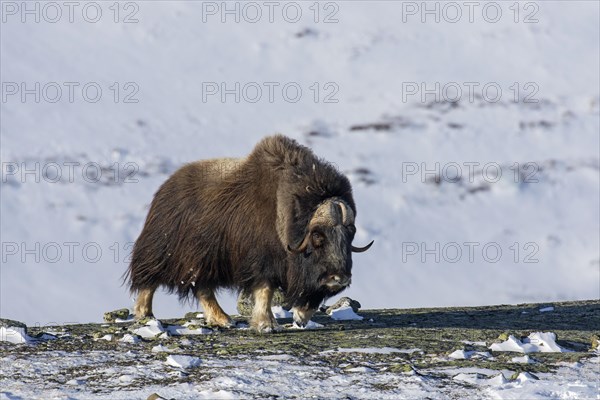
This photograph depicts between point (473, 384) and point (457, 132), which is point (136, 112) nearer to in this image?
point (457, 132)

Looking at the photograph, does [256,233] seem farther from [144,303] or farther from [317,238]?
[144,303]

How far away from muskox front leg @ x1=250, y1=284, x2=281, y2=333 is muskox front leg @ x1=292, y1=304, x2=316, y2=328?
0.49 feet

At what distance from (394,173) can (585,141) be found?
11.3 feet

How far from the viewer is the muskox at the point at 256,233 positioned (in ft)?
22.5

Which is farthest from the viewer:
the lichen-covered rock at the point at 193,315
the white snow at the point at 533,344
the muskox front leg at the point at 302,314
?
the lichen-covered rock at the point at 193,315

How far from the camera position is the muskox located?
6871 mm

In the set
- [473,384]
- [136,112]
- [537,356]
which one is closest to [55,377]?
[473,384]

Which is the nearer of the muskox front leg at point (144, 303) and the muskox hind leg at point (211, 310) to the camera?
the muskox hind leg at point (211, 310)

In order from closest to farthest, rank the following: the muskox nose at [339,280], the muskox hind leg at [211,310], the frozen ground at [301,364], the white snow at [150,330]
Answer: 1. the frozen ground at [301,364]
2. the white snow at [150,330]
3. the muskox nose at [339,280]
4. the muskox hind leg at [211,310]

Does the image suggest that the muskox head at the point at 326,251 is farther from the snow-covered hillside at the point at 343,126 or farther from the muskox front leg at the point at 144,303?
the snow-covered hillside at the point at 343,126

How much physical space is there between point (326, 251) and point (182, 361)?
1.43 meters

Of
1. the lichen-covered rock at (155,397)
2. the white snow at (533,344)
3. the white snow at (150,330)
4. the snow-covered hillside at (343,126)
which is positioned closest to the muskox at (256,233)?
the white snow at (150,330)

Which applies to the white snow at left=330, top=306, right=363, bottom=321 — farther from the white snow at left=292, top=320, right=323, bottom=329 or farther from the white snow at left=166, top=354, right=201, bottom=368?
the white snow at left=166, top=354, right=201, bottom=368

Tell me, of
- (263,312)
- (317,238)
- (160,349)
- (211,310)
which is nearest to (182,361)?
(160,349)
